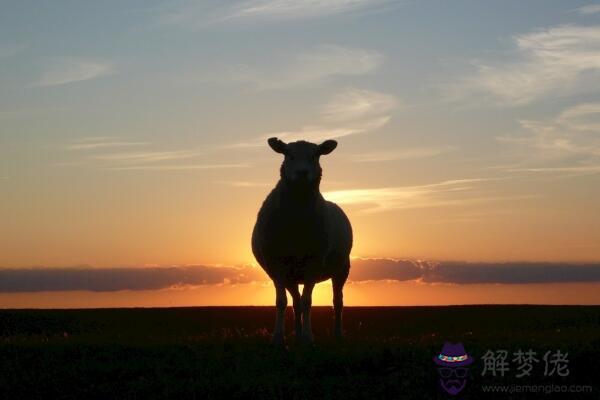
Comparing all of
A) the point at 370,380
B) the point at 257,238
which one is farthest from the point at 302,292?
the point at 370,380

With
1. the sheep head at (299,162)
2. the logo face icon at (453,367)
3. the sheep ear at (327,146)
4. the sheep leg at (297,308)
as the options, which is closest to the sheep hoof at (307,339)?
the sheep leg at (297,308)

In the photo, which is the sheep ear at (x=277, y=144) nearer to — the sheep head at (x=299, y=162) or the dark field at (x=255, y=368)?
the sheep head at (x=299, y=162)

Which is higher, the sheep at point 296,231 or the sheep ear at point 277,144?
the sheep ear at point 277,144

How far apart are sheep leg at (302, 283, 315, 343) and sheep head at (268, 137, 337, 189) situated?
6.63ft

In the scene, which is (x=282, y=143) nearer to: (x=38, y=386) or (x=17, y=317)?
(x=38, y=386)

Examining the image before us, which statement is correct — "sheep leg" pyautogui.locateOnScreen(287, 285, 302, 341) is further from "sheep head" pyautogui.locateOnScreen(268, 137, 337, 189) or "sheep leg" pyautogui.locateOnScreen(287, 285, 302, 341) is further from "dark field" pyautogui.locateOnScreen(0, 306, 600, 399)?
"sheep head" pyautogui.locateOnScreen(268, 137, 337, 189)

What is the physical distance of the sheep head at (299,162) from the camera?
14963mm

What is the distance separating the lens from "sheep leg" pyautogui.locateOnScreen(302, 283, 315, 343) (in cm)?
1545

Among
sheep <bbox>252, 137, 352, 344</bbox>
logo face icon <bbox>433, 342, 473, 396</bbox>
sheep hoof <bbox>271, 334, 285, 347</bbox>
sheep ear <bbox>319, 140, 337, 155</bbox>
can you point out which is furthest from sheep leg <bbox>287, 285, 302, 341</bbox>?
logo face icon <bbox>433, 342, 473, 396</bbox>

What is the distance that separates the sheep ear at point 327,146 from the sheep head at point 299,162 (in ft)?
0.21

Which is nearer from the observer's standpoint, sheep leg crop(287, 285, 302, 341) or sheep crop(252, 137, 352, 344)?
sheep crop(252, 137, 352, 344)

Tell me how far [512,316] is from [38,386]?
21.2 m

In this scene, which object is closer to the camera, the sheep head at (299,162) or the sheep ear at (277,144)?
the sheep head at (299,162)

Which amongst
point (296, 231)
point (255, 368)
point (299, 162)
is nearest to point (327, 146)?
point (299, 162)
